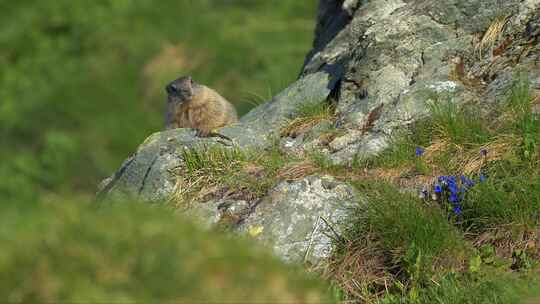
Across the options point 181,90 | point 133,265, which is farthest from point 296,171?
point 181,90

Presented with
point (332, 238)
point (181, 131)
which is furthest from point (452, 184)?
point (181, 131)

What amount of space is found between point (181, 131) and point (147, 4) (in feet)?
48.7

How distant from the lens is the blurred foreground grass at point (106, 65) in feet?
63.8

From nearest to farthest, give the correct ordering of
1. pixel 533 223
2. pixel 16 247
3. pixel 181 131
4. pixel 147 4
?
1. pixel 16 247
2. pixel 533 223
3. pixel 181 131
4. pixel 147 4

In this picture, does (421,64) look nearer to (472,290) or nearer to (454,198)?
(454,198)

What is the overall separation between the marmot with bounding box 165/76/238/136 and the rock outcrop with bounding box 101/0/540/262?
1050mm

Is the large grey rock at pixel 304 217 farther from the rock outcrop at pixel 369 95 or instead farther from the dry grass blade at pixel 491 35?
the dry grass blade at pixel 491 35

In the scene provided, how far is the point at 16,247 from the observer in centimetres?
477

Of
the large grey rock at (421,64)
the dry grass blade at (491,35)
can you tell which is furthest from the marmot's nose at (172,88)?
the dry grass blade at (491,35)

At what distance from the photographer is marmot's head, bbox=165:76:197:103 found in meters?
10.2

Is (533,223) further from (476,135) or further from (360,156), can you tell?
(360,156)

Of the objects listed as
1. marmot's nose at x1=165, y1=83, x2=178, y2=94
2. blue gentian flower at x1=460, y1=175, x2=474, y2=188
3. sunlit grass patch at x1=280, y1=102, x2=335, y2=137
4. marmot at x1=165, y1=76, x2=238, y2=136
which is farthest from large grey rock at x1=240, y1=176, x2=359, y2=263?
marmot's nose at x1=165, y1=83, x2=178, y2=94

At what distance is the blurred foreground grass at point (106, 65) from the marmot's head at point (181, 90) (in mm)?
7546

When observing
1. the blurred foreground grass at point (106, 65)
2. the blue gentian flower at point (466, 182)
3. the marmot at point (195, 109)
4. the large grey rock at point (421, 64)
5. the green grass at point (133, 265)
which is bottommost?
the blurred foreground grass at point (106, 65)
